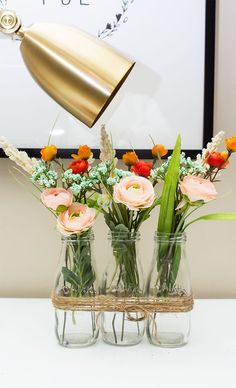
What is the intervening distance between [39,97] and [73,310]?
1.59 ft

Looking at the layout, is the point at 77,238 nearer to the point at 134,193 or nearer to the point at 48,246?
the point at 134,193

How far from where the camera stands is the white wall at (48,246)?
1110 mm

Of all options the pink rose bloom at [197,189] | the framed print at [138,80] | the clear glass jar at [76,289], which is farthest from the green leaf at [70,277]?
the framed print at [138,80]

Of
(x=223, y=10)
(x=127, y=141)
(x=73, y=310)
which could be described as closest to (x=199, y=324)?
(x=73, y=310)

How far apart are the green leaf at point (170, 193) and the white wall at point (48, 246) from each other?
0.97 ft

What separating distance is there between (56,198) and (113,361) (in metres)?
0.26

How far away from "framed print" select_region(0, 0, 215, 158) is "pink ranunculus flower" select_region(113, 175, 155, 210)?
0.32 m

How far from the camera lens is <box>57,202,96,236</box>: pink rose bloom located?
75 cm

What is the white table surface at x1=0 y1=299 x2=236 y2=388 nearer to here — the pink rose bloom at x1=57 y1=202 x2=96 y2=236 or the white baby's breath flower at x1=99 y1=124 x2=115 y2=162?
the pink rose bloom at x1=57 y1=202 x2=96 y2=236

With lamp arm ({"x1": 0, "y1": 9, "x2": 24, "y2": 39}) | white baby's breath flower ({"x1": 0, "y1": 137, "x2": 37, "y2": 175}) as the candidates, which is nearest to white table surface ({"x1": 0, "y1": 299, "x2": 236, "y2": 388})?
white baby's breath flower ({"x1": 0, "y1": 137, "x2": 37, "y2": 175})

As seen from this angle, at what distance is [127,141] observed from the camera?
3.51 ft

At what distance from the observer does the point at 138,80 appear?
1.06 meters

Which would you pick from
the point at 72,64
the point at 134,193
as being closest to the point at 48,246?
the point at 134,193

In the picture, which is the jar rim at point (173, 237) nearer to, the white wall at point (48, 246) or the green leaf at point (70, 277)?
the green leaf at point (70, 277)
